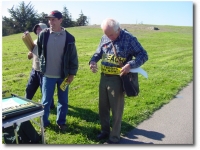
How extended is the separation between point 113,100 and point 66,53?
1005mm

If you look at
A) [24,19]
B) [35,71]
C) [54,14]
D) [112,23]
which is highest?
[24,19]

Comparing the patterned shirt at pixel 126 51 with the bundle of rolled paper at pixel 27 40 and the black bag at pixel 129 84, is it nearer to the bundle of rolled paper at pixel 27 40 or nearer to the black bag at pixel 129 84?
the black bag at pixel 129 84

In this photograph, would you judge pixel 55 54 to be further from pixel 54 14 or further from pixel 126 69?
pixel 126 69

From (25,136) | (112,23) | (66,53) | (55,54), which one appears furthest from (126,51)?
(25,136)

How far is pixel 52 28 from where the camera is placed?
3717 millimetres

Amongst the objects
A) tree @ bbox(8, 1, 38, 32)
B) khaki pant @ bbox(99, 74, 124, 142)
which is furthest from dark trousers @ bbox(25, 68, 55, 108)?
tree @ bbox(8, 1, 38, 32)

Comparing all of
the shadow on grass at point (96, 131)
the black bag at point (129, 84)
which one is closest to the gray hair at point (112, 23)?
the black bag at point (129, 84)

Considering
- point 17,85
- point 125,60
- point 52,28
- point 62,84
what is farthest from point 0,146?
point 17,85

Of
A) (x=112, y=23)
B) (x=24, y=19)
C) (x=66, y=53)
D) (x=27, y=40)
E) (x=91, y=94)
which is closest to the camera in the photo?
(x=112, y=23)

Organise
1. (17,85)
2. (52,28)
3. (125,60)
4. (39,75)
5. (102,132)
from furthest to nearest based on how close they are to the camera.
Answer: (17,85) → (39,75) → (102,132) → (52,28) → (125,60)

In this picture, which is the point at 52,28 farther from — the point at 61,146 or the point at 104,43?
the point at 61,146

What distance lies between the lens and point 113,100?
3.61 metres

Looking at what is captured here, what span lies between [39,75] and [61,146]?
130cm

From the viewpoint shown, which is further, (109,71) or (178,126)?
(178,126)
